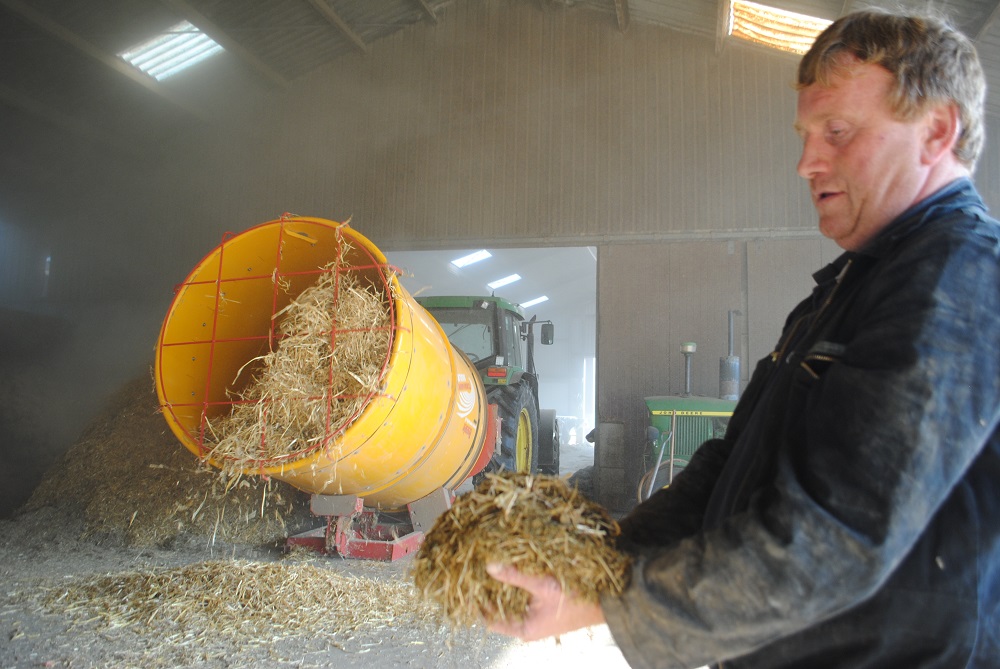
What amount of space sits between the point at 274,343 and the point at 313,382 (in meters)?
0.74

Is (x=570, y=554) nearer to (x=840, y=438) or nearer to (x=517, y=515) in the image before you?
(x=517, y=515)

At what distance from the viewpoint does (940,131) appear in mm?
900

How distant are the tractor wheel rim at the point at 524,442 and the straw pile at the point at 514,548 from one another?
525 centimetres

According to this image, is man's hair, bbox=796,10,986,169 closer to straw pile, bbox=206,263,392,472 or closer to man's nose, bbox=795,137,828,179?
man's nose, bbox=795,137,828,179

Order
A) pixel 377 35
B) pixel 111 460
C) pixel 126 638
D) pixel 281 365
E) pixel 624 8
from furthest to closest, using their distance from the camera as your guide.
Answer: pixel 377 35 < pixel 624 8 < pixel 111 460 < pixel 281 365 < pixel 126 638

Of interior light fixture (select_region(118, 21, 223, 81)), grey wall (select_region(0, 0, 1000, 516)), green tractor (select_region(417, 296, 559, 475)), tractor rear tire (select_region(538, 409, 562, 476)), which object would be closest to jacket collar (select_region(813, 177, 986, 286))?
green tractor (select_region(417, 296, 559, 475))

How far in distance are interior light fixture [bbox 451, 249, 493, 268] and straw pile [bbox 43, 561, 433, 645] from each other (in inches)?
408

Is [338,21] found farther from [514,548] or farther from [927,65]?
[514,548]

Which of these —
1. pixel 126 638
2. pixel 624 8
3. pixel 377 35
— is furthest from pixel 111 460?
pixel 624 8

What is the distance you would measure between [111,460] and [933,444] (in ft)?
20.2

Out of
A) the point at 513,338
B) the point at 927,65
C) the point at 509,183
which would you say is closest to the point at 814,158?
the point at 927,65

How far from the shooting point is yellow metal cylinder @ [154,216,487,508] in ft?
9.57

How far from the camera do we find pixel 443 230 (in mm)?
8391

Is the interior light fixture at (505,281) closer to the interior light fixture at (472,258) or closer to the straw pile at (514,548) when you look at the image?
the interior light fixture at (472,258)
